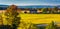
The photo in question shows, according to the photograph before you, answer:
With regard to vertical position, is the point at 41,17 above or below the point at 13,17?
below

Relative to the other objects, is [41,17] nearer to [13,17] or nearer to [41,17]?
[41,17]

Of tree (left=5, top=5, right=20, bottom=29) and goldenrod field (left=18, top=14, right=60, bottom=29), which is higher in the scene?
tree (left=5, top=5, right=20, bottom=29)

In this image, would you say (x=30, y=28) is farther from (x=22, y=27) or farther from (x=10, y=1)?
(x=10, y=1)

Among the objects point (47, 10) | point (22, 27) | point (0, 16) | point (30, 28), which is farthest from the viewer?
point (47, 10)

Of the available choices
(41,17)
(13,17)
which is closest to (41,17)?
(41,17)

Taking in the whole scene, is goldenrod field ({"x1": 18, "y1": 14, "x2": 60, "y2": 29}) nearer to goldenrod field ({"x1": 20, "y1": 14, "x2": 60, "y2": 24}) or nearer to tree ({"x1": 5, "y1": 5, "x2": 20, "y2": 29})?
goldenrod field ({"x1": 20, "y1": 14, "x2": 60, "y2": 24})

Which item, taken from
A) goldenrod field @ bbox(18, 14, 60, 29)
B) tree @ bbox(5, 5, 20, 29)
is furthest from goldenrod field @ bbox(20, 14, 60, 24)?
tree @ bbox(5, 5, 20, 29)

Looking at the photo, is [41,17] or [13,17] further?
[41,17]

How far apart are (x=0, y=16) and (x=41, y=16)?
1.66m

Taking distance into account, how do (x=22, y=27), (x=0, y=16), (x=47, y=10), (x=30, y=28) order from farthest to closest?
(x=47, y=10) < (x=0, y=16) < (x=22, y=27) < (x=30, y=28)

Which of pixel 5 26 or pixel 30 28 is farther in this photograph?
pixel 5 26

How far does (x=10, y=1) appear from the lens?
7.20 meters

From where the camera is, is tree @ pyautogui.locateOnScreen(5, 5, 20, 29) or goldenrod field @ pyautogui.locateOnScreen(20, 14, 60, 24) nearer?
tree @ pyautogui.locateOnScreen(5, 5, 20, 29)

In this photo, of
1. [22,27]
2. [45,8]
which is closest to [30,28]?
[22,27]
